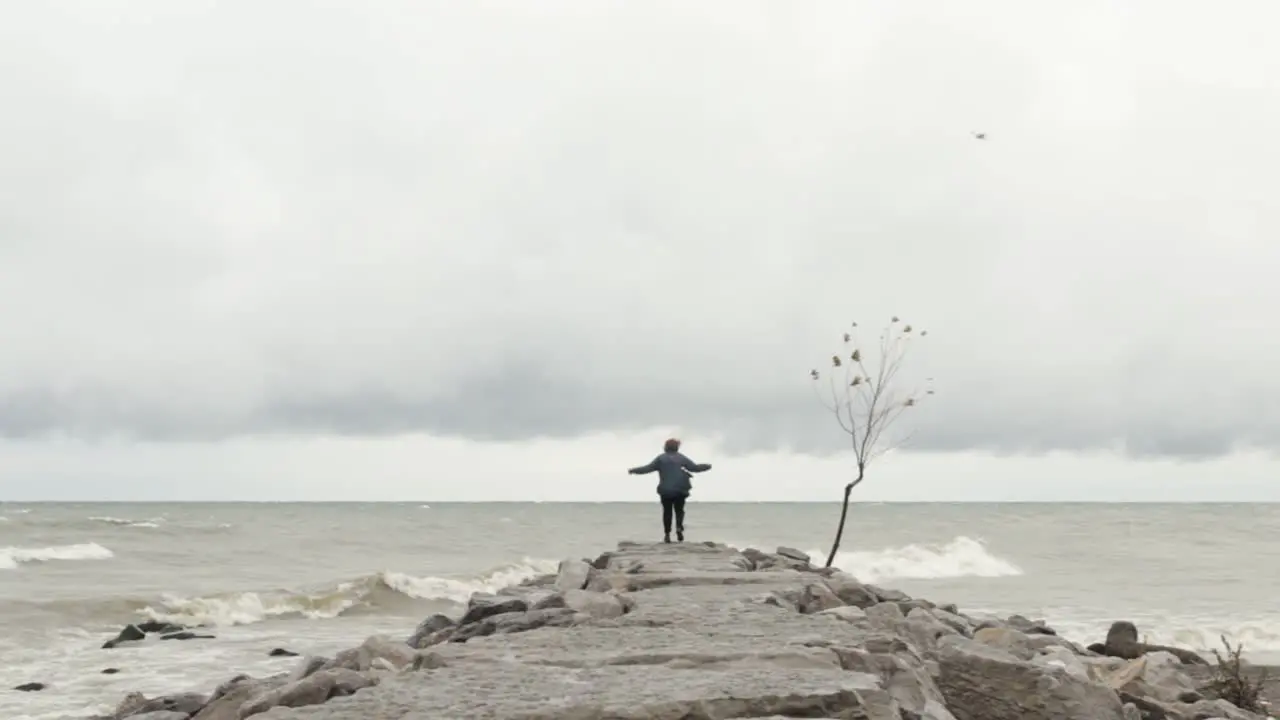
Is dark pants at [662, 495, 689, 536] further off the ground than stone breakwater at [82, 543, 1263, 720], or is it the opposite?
dark pants at [662, 495, 689, 536]

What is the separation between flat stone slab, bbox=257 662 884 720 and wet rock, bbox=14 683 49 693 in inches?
363

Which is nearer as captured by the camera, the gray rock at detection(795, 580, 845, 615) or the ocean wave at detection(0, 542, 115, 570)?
the gray rock at detection(795, 580, 845, 615)

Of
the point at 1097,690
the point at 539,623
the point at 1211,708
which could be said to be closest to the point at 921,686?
the point at 1097,690

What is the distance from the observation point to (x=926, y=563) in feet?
106

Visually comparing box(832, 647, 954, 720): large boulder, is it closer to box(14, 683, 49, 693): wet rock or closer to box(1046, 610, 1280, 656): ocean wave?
box(14, 683, 49, 693): wet rock

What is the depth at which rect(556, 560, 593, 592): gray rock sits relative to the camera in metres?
8.28

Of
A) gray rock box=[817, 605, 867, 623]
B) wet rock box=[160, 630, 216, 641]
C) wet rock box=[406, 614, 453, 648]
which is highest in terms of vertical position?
gray rock box=[817, 605, 867, 623]

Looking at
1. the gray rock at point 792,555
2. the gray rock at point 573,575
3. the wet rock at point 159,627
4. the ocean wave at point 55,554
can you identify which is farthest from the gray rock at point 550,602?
the ocean wave at point 55,554

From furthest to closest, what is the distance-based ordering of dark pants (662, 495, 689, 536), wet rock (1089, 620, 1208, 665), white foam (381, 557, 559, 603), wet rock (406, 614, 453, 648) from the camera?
1. white foam (381, 557, 559, 603)
2. dark pants (662, 495, 689, 536)
3. wet rock (1089, 620, 1208, 665)
4. wet rock (406, 614, 453, 648)

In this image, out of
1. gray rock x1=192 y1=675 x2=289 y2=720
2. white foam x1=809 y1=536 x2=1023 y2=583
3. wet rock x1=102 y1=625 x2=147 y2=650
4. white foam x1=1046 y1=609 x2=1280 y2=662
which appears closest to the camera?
gray rock x1=192 y1=675 x2=289 y2=720

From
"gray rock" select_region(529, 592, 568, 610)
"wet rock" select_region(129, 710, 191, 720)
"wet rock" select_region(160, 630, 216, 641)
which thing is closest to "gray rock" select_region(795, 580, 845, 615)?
"gray rock" select_region(529, 592, 568, 610)

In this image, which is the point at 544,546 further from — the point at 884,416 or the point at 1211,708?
the point at 1211,708

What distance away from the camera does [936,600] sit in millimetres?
21156

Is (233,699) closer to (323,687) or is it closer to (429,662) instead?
(323,687)
